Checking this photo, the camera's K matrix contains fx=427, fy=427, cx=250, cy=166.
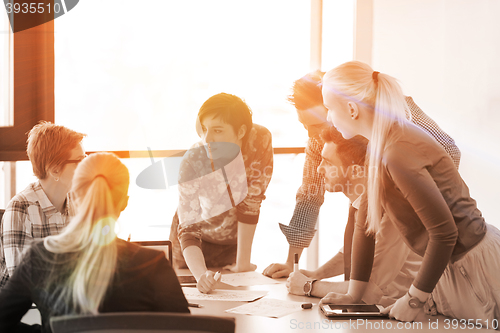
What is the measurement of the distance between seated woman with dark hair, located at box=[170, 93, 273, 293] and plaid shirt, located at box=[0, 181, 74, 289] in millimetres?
567

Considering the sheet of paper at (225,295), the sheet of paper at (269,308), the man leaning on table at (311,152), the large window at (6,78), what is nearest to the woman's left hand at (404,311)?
the sheet of paper at (269,308)

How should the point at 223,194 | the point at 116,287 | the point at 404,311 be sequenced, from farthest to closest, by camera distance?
1. the point at 223,194
2. the point at 404,311
3. the point at 116,287

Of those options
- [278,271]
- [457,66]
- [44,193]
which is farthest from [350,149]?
[457,66]

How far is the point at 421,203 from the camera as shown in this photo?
4.02 ft

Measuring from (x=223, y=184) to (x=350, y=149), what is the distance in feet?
2.50

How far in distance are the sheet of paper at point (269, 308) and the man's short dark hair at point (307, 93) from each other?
0.94 m

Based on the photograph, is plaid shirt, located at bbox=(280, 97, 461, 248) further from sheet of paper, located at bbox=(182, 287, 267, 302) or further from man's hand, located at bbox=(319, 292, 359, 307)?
man's hand, located at bbox=(319, 292, 359, 307)

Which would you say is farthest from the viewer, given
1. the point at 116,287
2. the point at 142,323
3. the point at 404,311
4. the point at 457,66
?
the point at 457,66

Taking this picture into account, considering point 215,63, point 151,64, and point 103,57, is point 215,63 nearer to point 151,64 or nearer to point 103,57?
point 151,64

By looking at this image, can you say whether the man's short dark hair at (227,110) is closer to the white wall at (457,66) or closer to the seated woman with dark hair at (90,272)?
the seated woman with dark hair at (90,272)

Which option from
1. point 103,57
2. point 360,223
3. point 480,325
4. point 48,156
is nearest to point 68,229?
point 48,156

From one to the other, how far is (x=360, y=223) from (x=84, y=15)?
2.51 metres

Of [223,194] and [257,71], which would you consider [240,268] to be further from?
[257,71]

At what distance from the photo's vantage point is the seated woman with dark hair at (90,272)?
1017mm
